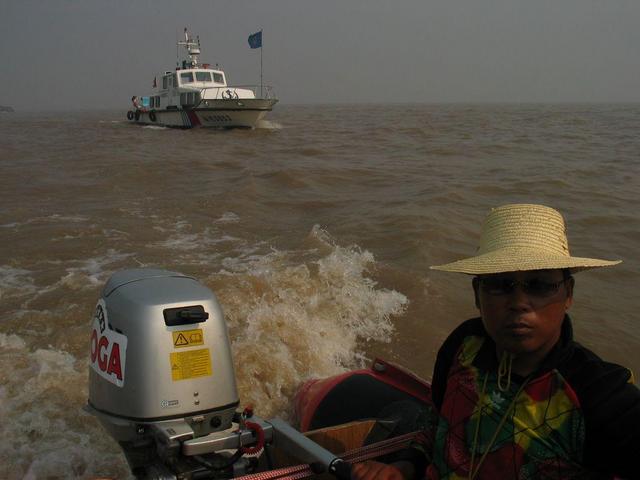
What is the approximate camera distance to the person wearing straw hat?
54.2 inches

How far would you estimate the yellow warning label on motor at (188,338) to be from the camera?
210cm

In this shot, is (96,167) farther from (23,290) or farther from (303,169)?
(23,290)

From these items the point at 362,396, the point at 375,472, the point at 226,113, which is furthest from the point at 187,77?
the point at 375,472

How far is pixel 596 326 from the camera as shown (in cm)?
502

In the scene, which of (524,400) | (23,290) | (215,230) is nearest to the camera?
(524,400)

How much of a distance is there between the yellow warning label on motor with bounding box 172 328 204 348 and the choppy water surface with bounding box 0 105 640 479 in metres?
1.32

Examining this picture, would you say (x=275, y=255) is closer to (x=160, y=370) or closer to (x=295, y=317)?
(x=295, y=317)

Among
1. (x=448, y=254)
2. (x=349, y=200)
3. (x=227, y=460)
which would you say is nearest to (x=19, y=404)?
(x=227, y=460)

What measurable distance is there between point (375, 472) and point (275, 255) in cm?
489

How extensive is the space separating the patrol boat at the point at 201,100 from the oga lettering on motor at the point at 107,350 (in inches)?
846

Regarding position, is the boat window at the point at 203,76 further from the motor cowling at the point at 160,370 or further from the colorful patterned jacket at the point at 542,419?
the colorful patterned jacket at the point at 542,419

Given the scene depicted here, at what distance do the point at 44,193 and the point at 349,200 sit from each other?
4.91 meters

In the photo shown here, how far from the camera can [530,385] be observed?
149cm

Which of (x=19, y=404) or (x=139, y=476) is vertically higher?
(x=139, y=476)
